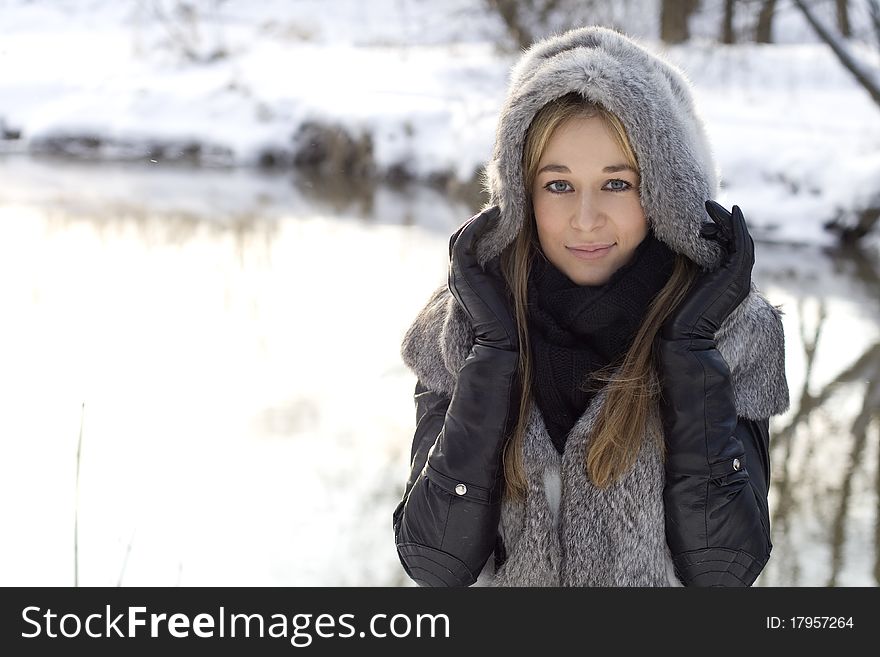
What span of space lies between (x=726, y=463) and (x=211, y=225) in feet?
23.3

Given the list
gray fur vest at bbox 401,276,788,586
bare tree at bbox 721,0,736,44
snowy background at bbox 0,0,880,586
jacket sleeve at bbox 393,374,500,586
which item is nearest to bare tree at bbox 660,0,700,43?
snowy background at bbox 0,0,880,586

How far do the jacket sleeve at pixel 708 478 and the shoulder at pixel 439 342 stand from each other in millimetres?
348

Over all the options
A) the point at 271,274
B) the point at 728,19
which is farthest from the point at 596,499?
the point at 728,19

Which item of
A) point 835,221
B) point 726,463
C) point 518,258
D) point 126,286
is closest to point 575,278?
point 518,258

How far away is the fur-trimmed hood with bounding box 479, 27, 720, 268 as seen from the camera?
5.79ft

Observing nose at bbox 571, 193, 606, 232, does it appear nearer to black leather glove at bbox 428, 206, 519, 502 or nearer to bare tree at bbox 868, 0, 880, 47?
black leather glove at bbox 428, 206, 519, 502

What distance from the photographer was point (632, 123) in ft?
5.80

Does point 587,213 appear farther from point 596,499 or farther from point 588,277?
point 596,499

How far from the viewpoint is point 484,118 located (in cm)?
1081

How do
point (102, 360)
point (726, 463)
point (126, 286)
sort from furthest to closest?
1. point (126, 286)
2. point (102, 360)
3. point (726, 463)

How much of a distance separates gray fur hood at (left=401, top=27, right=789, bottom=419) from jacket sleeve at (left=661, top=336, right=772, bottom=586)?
0.15m

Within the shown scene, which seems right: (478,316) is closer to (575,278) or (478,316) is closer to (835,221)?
(575,278)
